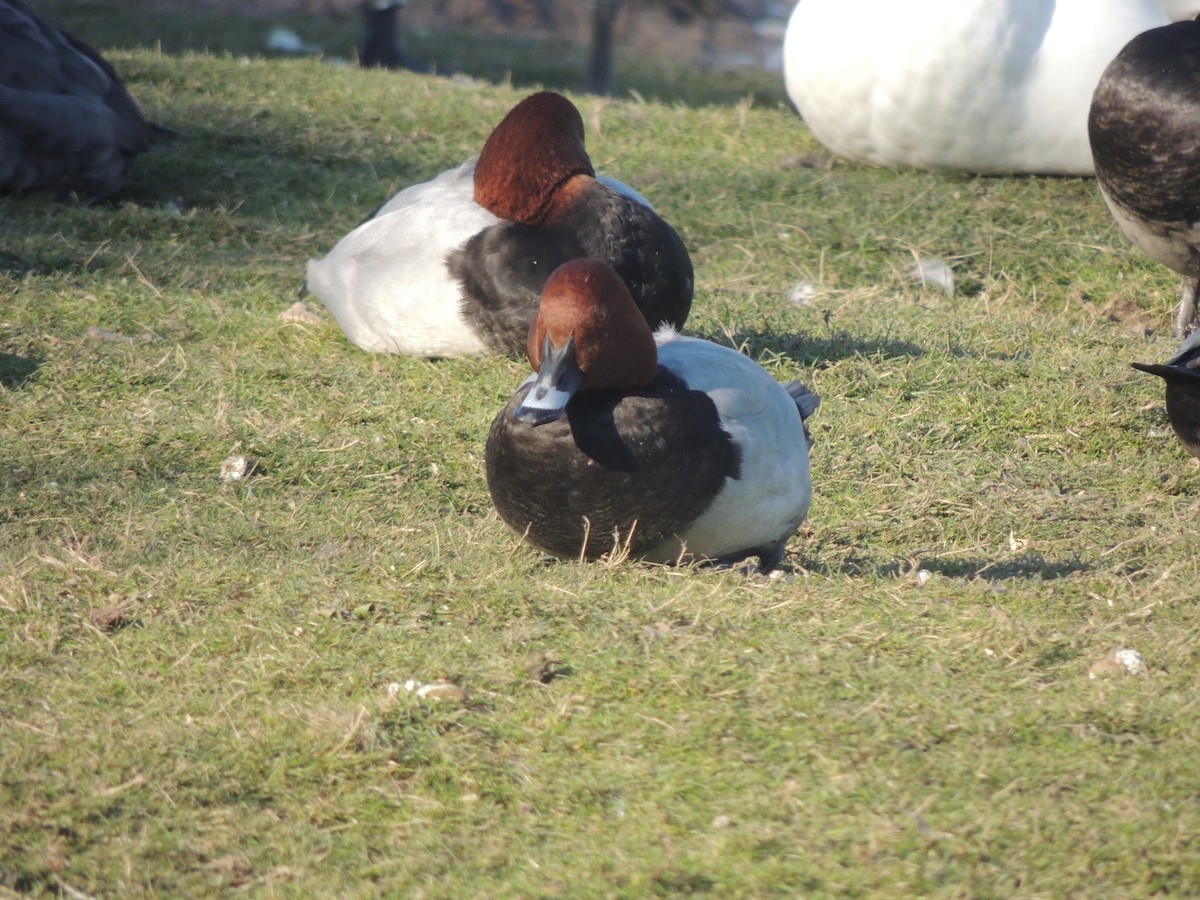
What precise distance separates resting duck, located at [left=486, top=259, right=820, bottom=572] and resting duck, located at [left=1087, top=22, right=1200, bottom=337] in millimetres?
2834

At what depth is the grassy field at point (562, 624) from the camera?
239 cm

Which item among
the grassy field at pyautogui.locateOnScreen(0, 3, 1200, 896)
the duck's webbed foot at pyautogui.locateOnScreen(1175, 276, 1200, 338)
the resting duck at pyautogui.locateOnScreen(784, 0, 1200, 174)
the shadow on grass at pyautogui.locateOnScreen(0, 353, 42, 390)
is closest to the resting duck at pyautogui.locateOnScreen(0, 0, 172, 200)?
the grassy field at pyautogui.locateOnScreen(0, 3, 1200, 896)

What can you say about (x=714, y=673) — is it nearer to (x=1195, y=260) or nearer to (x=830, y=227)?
(x=1195, y=260)

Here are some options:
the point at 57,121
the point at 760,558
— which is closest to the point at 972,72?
the point at 760,558

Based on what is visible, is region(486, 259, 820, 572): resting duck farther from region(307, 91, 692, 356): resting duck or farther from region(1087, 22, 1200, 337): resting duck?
region(1087, 22, 1200, 337): resting duck

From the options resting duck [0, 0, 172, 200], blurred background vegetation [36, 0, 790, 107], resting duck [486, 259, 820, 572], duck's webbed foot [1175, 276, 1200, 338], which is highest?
resting duck [486, 259, 820, 572]

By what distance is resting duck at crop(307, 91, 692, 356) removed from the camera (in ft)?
17.1

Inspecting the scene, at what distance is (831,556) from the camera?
4031 millimetres

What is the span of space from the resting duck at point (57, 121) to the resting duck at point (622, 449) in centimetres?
444

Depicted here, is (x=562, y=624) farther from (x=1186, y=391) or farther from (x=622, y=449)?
(x=1186, y=391)

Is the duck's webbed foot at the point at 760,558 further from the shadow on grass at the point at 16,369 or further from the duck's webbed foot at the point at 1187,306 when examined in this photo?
the duck's webbed foot at the point at 1187,306

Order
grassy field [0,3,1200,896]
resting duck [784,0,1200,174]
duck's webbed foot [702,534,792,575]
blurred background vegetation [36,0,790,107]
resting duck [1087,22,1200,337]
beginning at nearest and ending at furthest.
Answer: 1. grassy field [0,3,1200,896]
2. duck's webbed foot [702,534,792,575]
3. resting duck [1087,22,1200,337]
4. resting duck [784,0,1200,174]
5. blurred background vegetation [36,0,790,107]

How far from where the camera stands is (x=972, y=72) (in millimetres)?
7148

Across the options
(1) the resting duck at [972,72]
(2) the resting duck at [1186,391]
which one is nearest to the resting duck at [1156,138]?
(2) the resting duck at [1186,391]
